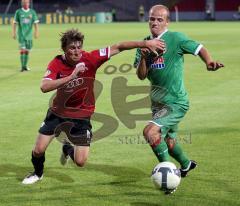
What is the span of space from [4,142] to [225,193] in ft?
14.0

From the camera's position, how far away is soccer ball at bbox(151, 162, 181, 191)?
21.7ft

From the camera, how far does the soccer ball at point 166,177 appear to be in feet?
21.7

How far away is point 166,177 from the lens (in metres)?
6.61

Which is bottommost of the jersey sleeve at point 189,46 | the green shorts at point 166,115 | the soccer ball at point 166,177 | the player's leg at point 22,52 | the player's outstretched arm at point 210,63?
the player's leg at point 22,52

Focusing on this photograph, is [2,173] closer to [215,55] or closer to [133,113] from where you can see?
[133,113]

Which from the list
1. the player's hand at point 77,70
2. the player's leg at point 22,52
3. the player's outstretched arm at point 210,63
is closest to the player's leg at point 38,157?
Result: the player's hand at point 77,70

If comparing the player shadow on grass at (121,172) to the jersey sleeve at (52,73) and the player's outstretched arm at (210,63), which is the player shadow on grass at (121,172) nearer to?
the jersey sleeve at (52,73)

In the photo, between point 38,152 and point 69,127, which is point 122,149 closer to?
point 69,127

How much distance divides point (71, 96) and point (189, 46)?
1645 millimetres

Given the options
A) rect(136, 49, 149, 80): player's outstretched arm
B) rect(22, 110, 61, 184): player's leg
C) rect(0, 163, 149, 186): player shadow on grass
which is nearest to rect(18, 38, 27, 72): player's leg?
rect(0, 163, 149, 186): player shadow on grass

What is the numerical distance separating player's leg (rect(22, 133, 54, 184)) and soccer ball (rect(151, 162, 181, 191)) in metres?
1.57

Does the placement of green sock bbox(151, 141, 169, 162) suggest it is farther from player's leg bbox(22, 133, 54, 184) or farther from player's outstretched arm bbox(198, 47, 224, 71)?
player's leg bbox(22, 133, 54, 184)

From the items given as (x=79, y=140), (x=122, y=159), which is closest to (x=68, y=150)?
(x=79, y=140)

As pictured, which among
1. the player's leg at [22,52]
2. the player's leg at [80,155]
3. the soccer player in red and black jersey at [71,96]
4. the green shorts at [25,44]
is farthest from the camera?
the green shorts at [25,44]
